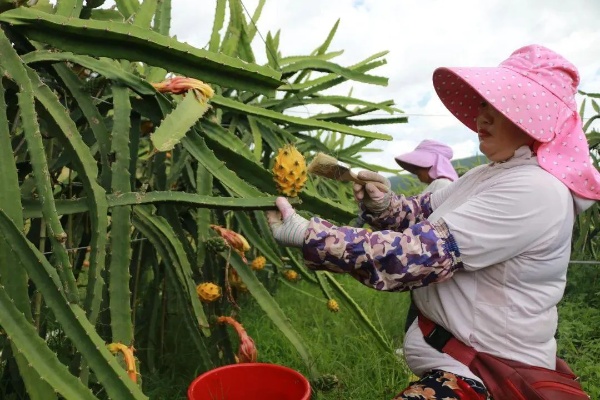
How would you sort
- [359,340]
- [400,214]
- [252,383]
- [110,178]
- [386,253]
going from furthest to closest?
[359,340]
[400,214]
[252,383]
[110,178]
[386,253]

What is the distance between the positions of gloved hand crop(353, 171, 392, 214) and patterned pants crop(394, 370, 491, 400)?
0.45 m

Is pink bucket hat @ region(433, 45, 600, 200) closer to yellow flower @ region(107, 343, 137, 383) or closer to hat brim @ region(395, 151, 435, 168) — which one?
yellow flower @ region(107, 343, 137, 383)

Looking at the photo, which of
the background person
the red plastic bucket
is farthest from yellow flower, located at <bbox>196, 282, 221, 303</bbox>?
the background person

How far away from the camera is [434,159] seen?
8.36 feet

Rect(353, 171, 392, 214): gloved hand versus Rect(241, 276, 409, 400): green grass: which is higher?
Rect(353, 171, 392, 214): gloved hand

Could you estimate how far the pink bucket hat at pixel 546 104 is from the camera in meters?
1.12

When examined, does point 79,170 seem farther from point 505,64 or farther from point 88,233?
point 505,64

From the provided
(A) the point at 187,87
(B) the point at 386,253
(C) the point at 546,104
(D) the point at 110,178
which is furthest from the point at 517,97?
(D) the point at 110,178

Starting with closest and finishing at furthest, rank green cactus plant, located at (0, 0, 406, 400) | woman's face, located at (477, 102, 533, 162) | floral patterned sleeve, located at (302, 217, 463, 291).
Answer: green cactus plant, located at (0, 0, 406, 400), floral patterned sleeve, located at (302, 217, 463, 291), woman's face, located at (477, 102, 533, 162)

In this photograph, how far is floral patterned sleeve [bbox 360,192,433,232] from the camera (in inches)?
57.8

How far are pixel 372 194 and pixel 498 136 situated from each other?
1.13 ft

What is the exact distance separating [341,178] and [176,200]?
38 centimetres

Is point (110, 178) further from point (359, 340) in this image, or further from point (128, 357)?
point (359, 340)

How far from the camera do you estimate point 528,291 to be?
1.15 metres
